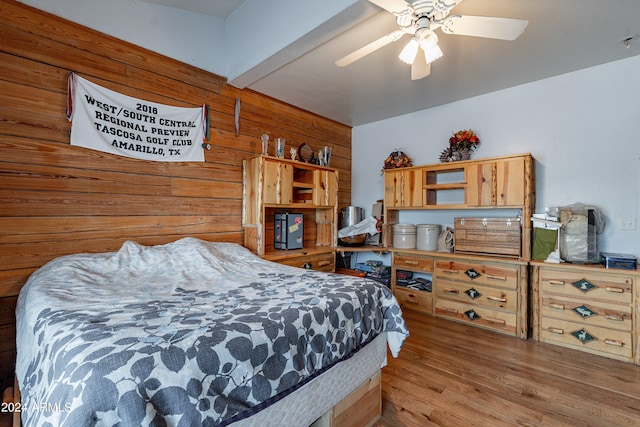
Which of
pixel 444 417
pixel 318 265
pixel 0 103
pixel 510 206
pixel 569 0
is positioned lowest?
pixel 444 417

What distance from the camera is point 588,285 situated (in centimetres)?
240

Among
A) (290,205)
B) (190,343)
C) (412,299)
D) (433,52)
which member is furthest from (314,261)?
(190,343)

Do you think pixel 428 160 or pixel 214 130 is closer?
pixel 214 130

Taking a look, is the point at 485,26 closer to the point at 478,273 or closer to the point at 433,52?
the point at 433,52

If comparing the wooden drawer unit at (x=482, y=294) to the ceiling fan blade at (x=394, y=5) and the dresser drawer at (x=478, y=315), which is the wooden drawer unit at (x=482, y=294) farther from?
the ceiling fan blade at (x=394, y=5)

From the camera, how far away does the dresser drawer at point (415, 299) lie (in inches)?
129

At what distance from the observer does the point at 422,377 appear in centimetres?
206

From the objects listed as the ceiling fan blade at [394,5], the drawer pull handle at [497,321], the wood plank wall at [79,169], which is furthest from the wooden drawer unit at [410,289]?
the ceiling fan blade at [394,5]

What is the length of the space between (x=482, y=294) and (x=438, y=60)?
2252 mm

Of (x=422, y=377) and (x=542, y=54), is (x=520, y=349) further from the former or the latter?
(x=542, y=54)

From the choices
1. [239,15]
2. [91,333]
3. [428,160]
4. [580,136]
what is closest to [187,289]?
[91,333]

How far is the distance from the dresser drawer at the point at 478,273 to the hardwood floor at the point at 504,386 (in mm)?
520

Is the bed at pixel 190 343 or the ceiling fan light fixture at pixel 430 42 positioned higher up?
the ceiling fan light fixture at pixel 430 42

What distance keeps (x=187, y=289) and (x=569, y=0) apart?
113 inches
